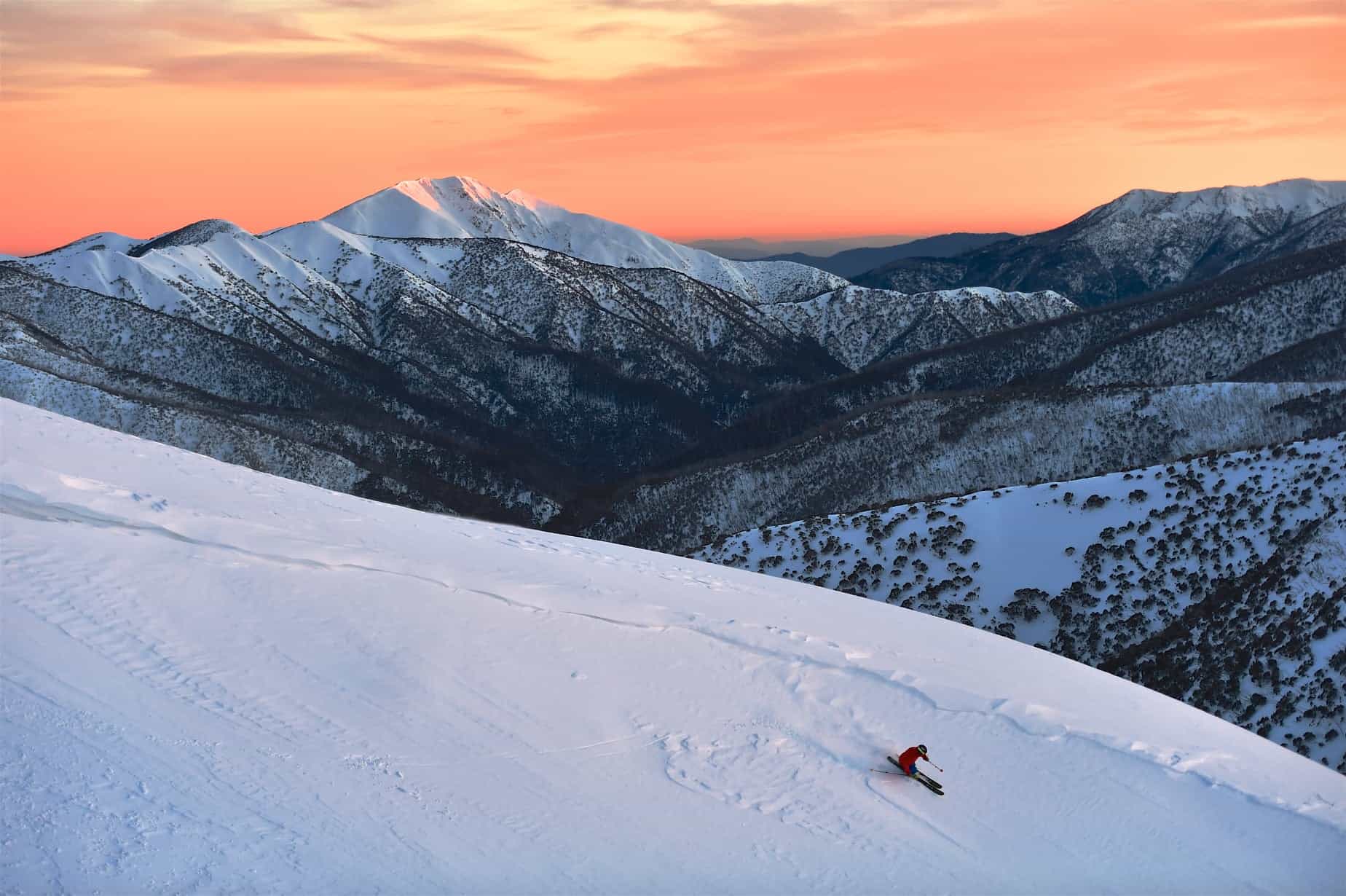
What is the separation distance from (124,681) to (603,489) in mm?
106381

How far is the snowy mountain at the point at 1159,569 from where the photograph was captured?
2592 cm

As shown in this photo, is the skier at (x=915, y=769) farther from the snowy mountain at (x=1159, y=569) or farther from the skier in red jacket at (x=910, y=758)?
the snowy mountain at (x=1159, y=569)

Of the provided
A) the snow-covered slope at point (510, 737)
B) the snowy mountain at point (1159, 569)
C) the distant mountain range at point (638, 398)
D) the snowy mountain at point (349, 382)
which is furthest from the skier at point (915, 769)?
the snowy mountain at point (349, 382)

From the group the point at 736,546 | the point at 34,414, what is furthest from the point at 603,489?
the point at 34,414

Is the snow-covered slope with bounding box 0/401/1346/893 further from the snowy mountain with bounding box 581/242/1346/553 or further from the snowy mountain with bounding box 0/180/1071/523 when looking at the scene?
the snowy mountain with bounding box 0/180/1071/523

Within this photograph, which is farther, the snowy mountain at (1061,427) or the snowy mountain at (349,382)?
the snowy mountain at (349,382)

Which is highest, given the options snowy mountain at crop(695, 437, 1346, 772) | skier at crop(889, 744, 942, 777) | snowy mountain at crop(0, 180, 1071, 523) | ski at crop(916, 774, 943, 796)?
skier at crop(889, 744, 942, 777)

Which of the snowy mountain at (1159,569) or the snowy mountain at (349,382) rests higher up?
the snowy mountain at (1159,569)

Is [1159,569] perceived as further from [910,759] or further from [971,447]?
[971,447]

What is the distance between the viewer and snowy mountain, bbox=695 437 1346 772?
2592 centimetres

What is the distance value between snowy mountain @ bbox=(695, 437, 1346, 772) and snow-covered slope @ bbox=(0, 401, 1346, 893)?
40.8 feet

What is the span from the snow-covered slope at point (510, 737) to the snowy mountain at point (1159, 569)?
1242cm

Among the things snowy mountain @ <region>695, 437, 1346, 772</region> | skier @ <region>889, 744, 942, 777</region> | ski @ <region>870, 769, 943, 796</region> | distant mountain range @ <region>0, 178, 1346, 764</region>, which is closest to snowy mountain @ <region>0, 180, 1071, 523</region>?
distant mountain range @ <region>0, 178, 1346, 764</region>

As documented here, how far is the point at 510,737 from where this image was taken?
36.4 ft
